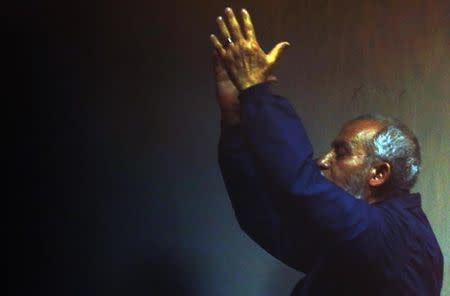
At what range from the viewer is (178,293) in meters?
1.39

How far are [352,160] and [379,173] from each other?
0.05 m

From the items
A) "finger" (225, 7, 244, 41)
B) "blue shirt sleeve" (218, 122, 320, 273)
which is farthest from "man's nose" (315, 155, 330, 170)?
"finger" (225, 7, 244, 41)

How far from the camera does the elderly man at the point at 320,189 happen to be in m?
0.86

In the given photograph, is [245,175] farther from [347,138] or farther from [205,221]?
[205,221]

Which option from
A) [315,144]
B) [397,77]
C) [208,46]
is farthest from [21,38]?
[397,77]

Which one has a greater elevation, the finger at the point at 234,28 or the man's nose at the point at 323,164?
the finger at the point at 234,28

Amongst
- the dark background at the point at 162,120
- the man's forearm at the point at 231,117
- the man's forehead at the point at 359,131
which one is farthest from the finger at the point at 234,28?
the dark background at the point at 162,120

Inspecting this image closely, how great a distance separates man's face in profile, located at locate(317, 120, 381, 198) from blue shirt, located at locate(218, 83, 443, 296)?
0.07m

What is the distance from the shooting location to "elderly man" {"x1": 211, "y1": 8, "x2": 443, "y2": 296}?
2.82ft

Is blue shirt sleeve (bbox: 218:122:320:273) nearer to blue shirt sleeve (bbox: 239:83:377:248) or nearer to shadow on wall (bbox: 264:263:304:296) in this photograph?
blue shirt sleeve (bbox: 239:83:377:248)

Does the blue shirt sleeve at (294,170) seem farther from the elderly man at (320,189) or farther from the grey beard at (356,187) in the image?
the grey beard at (356,187)

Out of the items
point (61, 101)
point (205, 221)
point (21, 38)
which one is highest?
point (21, 38)

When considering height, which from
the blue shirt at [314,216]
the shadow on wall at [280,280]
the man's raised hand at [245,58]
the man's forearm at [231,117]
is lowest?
the shadow on wall at [280,280]

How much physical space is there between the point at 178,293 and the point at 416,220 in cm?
60
